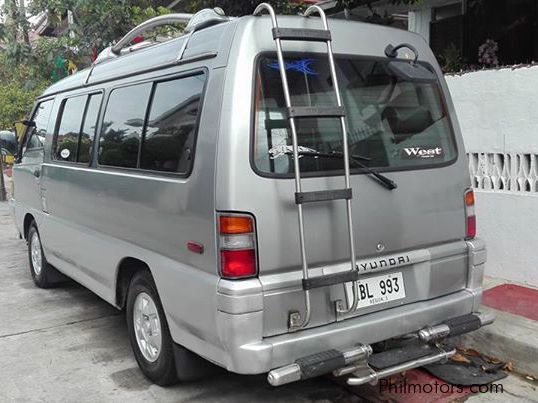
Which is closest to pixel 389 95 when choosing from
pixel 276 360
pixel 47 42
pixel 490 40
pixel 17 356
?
pixel 276 360

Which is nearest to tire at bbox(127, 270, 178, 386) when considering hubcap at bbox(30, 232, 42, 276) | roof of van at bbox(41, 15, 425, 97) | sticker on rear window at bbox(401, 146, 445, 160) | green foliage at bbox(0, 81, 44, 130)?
roof of van at bbox(41, 15, 425, 97)

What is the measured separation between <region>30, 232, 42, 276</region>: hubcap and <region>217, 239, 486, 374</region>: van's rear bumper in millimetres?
3791

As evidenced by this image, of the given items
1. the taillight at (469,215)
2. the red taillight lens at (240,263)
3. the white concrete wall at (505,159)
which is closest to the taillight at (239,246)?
the red taillight lens at (240,263)

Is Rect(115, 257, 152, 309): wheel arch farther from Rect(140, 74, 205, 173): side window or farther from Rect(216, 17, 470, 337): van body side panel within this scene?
Rect(216, 17, 470, 337): van body side panel

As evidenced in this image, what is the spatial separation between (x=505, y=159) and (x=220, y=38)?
10.8 feet

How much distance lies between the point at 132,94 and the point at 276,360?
206 cm

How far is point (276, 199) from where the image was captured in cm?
284

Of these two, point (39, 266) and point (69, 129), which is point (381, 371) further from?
point (39, 266)

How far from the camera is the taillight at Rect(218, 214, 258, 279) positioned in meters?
2.78

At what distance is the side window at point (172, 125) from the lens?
3146 mm

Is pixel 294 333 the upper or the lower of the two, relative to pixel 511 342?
upper

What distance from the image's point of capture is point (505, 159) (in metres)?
5.21

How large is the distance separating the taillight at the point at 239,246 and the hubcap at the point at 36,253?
147 inches

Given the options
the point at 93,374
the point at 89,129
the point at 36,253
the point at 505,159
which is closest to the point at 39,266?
the point at 36,253
